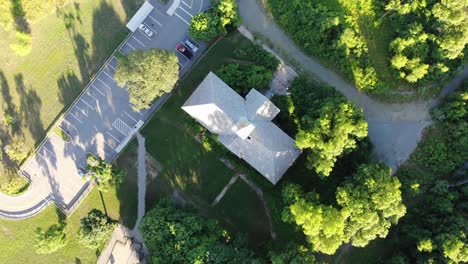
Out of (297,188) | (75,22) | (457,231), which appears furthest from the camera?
(75,22)

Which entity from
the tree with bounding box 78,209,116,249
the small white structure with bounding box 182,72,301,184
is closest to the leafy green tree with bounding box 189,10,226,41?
the small white structure with bounding box 182,72,301,184

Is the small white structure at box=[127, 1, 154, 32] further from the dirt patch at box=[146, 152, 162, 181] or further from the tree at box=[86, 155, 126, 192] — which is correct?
the tree at box=[86, 155, 126, 192]

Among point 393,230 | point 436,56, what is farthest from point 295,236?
point 436,56

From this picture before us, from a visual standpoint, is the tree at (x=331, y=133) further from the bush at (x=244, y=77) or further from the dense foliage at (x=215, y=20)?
the dense foliage at (x=215, y=20)

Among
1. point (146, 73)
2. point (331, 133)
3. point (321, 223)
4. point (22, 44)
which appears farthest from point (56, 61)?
point (321, 223)

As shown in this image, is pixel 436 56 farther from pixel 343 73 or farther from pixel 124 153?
pixel 124 153

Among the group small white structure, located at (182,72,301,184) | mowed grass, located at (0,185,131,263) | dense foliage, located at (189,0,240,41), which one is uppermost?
dense foliage, located at (189,0,240,41)
